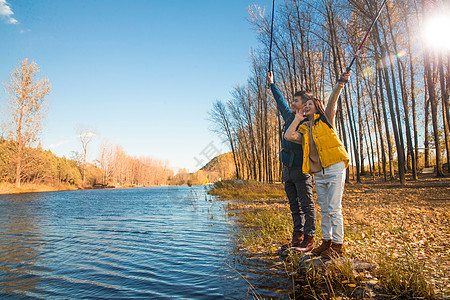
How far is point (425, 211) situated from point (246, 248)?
463cm

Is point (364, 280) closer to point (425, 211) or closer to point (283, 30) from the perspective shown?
point (425, 211)

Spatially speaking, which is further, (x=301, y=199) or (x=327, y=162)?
(x=301, y=199)

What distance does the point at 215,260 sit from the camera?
13.5 ft

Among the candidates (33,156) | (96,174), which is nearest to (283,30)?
(33,156)

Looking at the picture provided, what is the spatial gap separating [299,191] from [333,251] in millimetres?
947

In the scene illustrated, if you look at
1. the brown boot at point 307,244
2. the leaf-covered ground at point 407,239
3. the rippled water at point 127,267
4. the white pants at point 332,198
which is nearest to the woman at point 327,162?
the white pants at point 332,198

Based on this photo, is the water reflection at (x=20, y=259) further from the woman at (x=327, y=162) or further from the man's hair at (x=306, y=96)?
the man's hair at (x=306, y=96)

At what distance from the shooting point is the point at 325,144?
Result: 125 inches

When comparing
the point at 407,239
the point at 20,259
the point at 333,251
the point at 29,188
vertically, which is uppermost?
the point at 333,251

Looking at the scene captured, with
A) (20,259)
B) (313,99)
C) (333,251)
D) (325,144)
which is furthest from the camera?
(20,259)

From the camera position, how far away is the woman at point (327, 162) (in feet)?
10.1

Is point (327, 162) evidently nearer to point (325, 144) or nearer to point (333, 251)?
point (325, 144)

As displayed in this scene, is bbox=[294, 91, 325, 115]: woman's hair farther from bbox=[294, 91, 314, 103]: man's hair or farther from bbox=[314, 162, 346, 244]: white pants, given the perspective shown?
bbox=[314, 162, 346, 244]: white pants

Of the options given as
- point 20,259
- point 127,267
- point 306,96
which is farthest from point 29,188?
point 306,96
